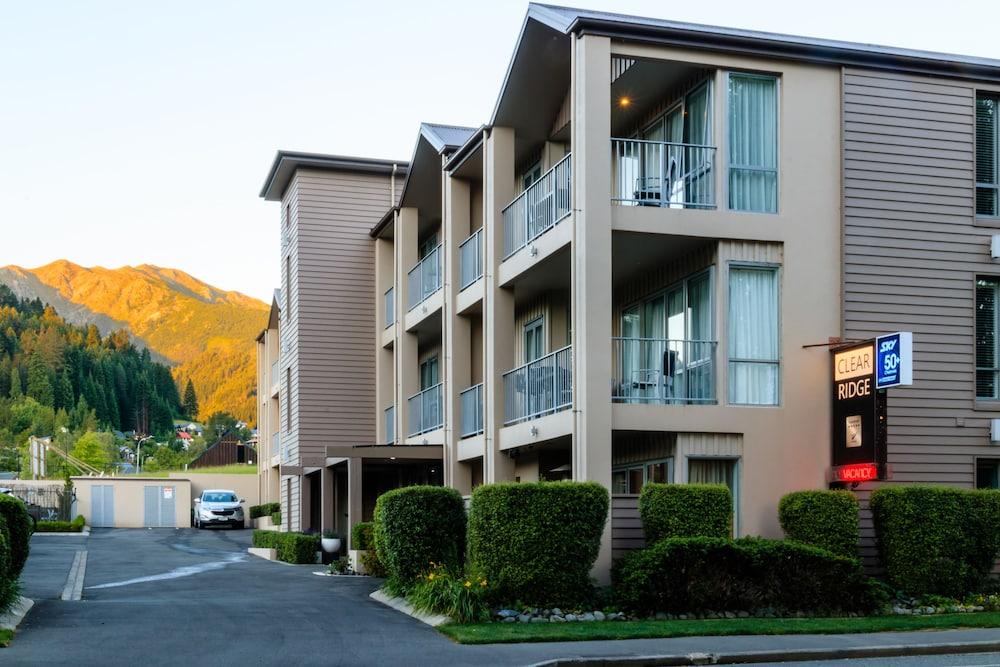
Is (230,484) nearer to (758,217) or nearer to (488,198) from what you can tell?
(488,198)

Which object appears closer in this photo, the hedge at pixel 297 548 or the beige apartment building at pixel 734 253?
the beige apartment building at pixel 734 253

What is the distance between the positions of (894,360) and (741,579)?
381 centimetres

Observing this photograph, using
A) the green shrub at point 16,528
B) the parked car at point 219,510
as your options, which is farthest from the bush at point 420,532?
the parked car at point 219,510

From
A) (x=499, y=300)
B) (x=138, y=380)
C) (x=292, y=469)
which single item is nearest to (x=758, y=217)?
(x=499, y=300)

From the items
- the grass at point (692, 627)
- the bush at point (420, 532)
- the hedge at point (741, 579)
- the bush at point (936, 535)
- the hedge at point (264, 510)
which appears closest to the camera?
→ the grass at point (692, 627)

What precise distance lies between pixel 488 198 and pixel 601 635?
10944 mm

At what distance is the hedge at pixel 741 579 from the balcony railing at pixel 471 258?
9.31m

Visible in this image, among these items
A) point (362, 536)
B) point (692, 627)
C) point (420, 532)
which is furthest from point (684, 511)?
point (362, 536)

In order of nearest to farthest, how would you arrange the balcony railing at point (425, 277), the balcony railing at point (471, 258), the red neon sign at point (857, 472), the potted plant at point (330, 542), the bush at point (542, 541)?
1. the bush at point (542, 541)
2. the red neon sign at point (857, 472)
3. the balcony railing at point (471, 258)
4. the balcony railing at point (425, 277)
5. the potted plant at point (330, 542)

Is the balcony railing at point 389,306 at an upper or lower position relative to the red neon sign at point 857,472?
upper

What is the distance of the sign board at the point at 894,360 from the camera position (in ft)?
62.1

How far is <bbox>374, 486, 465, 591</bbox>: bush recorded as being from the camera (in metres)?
21.5

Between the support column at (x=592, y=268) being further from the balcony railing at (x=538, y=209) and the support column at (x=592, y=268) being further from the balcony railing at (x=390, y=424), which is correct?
the balcony railing at (x=390, y=424)

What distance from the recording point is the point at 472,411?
90.4 ft
